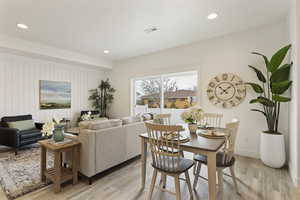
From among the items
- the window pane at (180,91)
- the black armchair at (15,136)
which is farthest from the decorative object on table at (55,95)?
the window pane at (180,91)

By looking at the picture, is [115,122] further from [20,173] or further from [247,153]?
[247,153]

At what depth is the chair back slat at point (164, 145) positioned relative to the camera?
1.58 metres

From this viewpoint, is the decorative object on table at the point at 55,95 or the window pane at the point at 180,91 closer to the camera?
the window pane at the point at 180,91

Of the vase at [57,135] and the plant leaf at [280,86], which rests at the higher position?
the plant leaf at [280,86]

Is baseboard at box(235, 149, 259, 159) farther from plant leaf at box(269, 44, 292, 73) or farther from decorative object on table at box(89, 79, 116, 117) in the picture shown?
decorative object on table at box(89, 79, 116, 117)

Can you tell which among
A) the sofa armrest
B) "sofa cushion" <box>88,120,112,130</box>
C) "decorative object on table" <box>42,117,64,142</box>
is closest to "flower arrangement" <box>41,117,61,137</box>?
"decorative object on table" <box>42,117,64,142</box>

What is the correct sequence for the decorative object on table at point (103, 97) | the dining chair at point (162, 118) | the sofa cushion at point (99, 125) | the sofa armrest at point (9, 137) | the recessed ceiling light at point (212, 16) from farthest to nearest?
the decorative object on table at point (103, 97), the sofa armrest at point (9, 137), the dining chair at point (162, 118), the recessed ceiling light at point (212, 16), the sofa cushion at point (99, 125)

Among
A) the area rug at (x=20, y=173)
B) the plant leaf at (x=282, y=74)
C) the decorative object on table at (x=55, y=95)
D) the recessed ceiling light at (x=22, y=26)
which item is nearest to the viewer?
the area rug at (x=20, y=173)

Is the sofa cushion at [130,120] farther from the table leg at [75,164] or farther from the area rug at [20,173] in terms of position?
the area rug at [20,173]

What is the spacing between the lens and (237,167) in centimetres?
272

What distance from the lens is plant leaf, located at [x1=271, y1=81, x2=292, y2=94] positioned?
2418 mm

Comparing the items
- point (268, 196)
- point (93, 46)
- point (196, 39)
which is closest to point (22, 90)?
point (93, 46)

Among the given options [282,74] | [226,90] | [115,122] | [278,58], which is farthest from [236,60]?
[115,122]

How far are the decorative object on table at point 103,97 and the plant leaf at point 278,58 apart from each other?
16.8 ft
